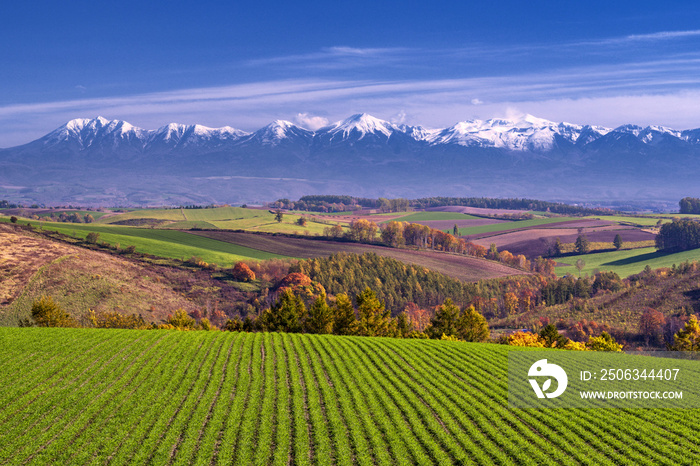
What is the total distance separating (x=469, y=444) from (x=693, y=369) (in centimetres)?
3270

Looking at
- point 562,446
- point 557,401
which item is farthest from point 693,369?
point 562,446

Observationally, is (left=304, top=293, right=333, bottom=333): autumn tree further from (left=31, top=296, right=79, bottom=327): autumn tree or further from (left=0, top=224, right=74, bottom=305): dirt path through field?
(left=0, top=224, right=74, bottom=305): dirt path through field

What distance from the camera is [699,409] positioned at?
32875mm

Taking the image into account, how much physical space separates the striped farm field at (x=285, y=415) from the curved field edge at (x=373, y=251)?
122569 mm

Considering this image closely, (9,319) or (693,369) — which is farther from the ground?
(693,369)

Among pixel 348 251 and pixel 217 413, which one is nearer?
pixel 217 413

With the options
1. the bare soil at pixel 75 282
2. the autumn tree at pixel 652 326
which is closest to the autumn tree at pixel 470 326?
the autumn tree at pixel 652 326

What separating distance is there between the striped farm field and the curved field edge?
122569 millimetres

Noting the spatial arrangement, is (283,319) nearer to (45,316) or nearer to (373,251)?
(45,316)

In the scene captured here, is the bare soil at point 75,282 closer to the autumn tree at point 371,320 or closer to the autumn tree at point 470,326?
the autumn tree at point 371,320

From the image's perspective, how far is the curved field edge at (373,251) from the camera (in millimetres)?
164250

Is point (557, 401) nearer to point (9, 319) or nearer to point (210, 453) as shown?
point (210, 453)

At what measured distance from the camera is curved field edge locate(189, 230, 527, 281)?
6467 inches

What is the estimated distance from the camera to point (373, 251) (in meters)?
177
